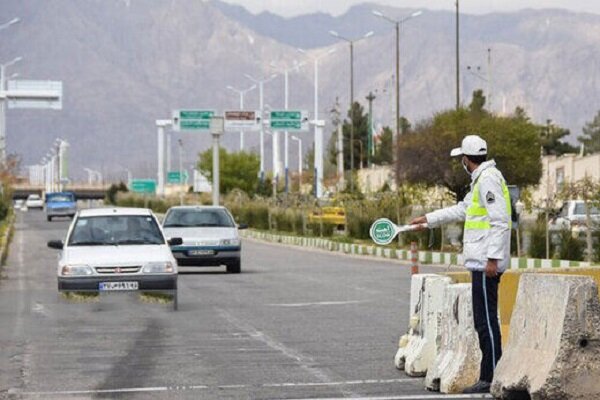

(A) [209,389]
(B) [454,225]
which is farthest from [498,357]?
(B) [454,225]

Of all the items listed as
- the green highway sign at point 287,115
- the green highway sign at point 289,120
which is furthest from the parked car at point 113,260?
the green highway sign at point 287,115

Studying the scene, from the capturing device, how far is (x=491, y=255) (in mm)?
13000

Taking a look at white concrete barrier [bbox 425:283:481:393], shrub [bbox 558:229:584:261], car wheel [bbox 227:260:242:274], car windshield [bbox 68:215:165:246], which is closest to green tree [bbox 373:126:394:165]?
shrub [bbox 558:229:584:261]

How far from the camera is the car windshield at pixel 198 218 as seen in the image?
3725 cm

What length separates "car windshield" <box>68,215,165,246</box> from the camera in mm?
24672

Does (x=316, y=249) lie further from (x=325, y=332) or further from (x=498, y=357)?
(x=498, y=357)

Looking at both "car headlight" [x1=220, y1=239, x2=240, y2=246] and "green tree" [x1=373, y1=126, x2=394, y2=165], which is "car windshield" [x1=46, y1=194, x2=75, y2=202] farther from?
"car headlight" [x1=220, y1=239, x2=240, y2=246]

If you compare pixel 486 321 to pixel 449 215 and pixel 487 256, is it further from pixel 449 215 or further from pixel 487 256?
pixel 449 215

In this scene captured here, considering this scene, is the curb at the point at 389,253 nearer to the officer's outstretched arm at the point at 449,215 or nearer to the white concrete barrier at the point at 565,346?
the officer's outstretched arm at the point at 449,215

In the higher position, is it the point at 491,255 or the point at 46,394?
the point at 491,255

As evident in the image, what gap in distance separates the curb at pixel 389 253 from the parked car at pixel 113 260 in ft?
19.5

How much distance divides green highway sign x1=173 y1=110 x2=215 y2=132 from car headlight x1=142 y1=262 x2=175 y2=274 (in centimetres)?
6654

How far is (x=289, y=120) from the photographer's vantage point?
9431 centimetres

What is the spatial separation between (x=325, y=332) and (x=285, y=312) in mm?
3845
